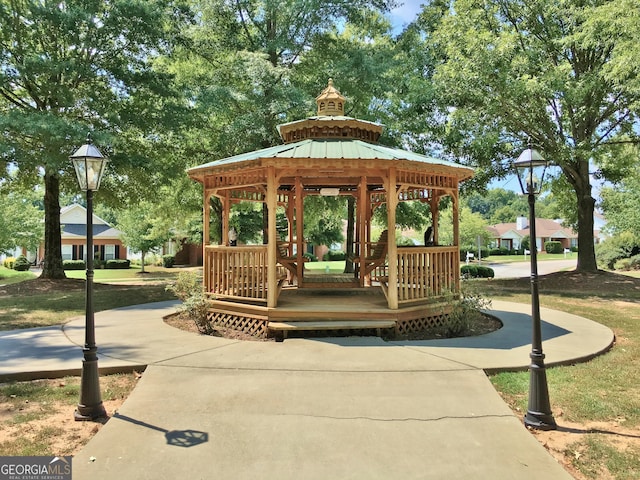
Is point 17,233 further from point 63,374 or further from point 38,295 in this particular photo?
point 63,374

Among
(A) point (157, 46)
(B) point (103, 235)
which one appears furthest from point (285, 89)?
(B) point (103, 235)

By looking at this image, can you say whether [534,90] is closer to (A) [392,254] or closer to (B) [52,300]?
(A) [392,254]

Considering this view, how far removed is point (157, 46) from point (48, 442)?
1566cm

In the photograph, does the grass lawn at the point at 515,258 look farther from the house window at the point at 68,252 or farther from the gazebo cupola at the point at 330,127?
Result: the house window at the point at 68,252

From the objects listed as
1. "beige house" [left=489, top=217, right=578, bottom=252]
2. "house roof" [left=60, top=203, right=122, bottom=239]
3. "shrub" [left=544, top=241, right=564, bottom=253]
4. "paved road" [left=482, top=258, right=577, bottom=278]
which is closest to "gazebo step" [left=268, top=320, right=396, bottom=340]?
"paved road" [left=482, top=258, right=577, bottom=278]

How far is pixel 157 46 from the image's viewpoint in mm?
15781

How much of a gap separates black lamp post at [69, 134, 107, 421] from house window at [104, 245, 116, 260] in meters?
40.9

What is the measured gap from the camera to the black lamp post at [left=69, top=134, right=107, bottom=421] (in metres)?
3.96

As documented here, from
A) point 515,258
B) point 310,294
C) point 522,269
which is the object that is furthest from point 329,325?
point 515,258

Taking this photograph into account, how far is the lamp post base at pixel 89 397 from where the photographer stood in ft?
12.9

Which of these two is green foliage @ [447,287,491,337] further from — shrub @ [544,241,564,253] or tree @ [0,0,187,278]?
shrub @ [544,241,564,253]

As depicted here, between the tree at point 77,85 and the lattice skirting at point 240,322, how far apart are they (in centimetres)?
760

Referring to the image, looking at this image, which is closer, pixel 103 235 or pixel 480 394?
pixel 480 394

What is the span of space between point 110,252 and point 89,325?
41321 millimetres
